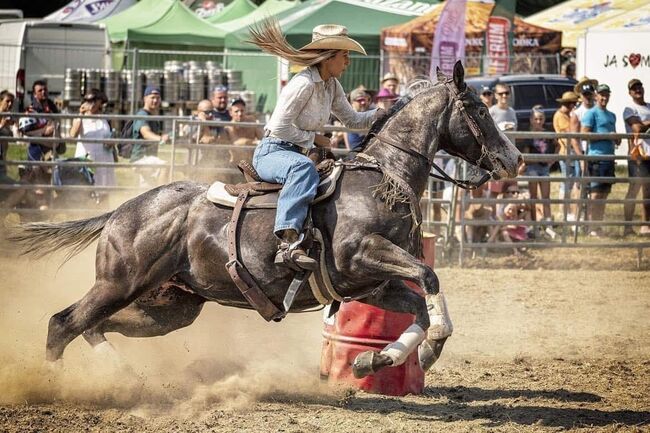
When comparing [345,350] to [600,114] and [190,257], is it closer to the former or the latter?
[190,257]

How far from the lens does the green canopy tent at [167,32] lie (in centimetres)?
2527

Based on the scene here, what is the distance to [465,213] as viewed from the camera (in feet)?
43.2

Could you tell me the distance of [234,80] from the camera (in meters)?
21.4

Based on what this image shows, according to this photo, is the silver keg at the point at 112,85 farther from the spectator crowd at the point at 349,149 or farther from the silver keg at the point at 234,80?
the spectator crowd at the point at 349,149

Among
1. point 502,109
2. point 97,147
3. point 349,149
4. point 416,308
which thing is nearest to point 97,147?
point 97,147

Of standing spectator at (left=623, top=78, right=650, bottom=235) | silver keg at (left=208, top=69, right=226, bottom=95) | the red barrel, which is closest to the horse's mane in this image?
the red barrel

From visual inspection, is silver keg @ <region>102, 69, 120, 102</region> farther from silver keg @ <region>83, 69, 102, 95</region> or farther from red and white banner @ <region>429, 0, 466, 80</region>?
red and white banner @ <region>429, 0, 466, 80</region>

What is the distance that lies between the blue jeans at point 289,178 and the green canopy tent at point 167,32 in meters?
17.9

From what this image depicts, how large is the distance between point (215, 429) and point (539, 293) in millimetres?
6075

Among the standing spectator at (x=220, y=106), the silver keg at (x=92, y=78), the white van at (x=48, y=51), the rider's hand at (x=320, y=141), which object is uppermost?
the white van at (x=48, y=51)

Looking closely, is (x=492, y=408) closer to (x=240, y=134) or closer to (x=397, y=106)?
(x=397, y=106)

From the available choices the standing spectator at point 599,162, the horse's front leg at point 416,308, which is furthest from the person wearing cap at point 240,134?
the horse's front leg at point 416,308

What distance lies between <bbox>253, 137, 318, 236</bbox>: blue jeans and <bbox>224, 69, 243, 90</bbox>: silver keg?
49.3ft

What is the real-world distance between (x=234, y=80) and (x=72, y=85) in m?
3.43
